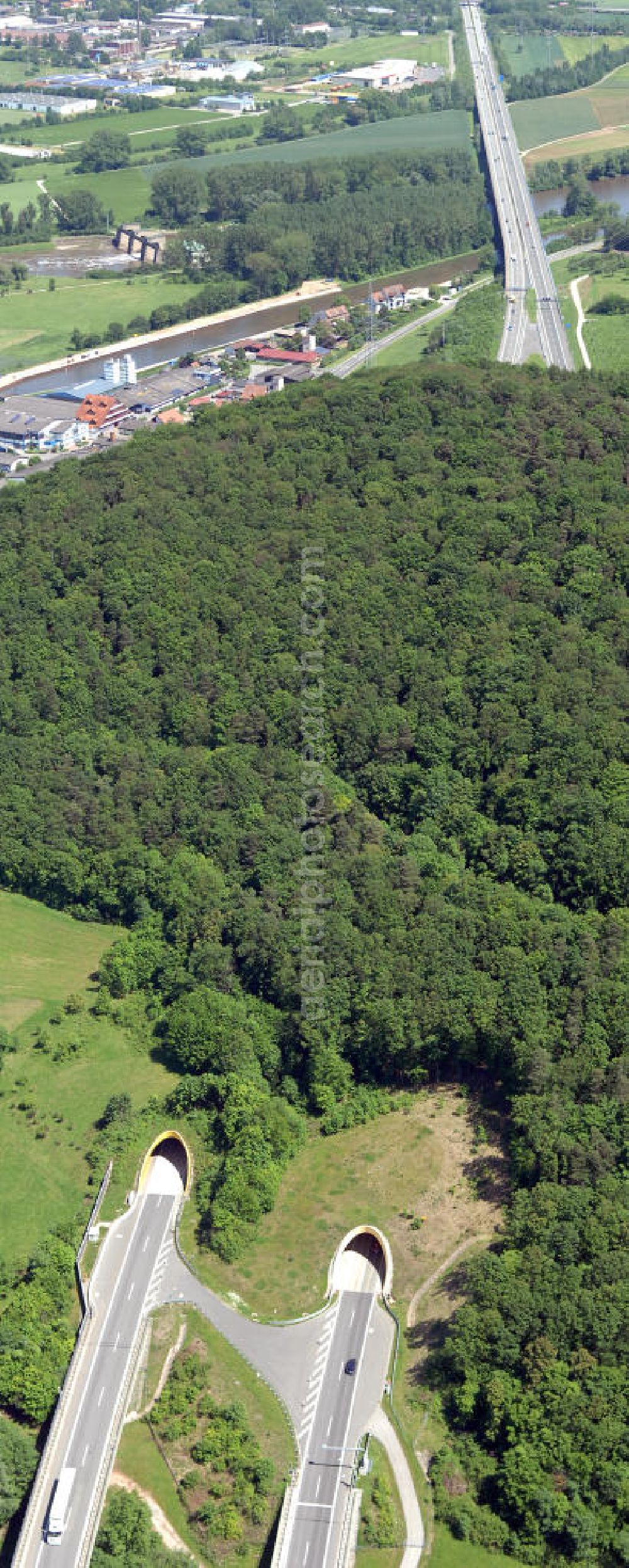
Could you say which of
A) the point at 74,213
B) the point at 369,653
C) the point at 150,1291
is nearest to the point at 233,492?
the point at 369,653

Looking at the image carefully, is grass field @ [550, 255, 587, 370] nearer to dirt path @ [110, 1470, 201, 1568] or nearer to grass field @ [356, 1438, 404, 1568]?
grass field @ [356, 1438, 404, 1568]

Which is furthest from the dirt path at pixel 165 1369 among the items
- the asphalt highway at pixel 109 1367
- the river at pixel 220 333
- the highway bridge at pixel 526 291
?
the river at pixel 220 333

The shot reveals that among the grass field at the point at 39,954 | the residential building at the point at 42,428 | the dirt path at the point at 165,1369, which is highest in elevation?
the residential building at the point at 42,428

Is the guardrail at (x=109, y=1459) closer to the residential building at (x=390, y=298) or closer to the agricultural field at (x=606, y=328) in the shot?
the agricultural field at (x=606, y=328)

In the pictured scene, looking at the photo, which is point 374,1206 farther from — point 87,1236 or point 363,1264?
point 87,1236

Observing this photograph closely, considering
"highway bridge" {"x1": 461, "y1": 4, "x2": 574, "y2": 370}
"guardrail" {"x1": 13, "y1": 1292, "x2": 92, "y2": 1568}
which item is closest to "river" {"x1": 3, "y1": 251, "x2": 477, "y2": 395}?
"highway bridge" {"x1": 461, "y1": 4, "x2": 574, "y2": 370}

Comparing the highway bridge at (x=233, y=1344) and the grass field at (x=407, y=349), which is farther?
the grass field at (x=407, y=349)
